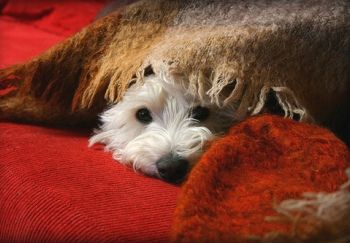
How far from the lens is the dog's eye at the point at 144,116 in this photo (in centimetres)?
114

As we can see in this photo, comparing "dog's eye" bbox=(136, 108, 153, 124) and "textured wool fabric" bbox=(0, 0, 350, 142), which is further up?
"textured wool fabric" bbox=(0, 0, 350, 142)

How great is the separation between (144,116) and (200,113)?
0.13 meters

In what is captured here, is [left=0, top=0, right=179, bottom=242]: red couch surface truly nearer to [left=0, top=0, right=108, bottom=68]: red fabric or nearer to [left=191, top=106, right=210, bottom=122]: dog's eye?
[left=191, top=106, right=210, bottom=122]: dog's eye

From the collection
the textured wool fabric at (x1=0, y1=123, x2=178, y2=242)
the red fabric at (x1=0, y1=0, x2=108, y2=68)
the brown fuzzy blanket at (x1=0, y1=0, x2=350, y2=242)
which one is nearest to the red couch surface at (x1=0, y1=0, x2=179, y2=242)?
the textured wool fabric at (x1=0, y1=123, x2=178, y2=242)

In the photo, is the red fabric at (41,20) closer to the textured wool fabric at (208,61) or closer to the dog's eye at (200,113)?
the textured wool fabric at (208,61)

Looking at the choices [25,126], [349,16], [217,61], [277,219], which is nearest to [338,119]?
[349,16]

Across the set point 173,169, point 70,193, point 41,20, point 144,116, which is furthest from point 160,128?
point 41,20

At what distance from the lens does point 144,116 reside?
3.77 ft

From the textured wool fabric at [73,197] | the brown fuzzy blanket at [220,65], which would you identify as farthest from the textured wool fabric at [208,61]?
the textured wool fabric at [73,197]

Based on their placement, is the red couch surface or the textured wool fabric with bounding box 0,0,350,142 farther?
the textured wool fabric with bounding box 0,0,350,142

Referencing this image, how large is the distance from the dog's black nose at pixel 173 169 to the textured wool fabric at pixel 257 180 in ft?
0.31

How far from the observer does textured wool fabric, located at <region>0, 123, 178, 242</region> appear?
748mm

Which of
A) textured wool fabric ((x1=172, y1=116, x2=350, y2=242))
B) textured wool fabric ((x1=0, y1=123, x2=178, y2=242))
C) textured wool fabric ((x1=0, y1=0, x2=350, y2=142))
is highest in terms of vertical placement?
textured wool fabric ((x1=0, y1=0, x2=350, y2=142))

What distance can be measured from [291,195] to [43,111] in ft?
2.22
